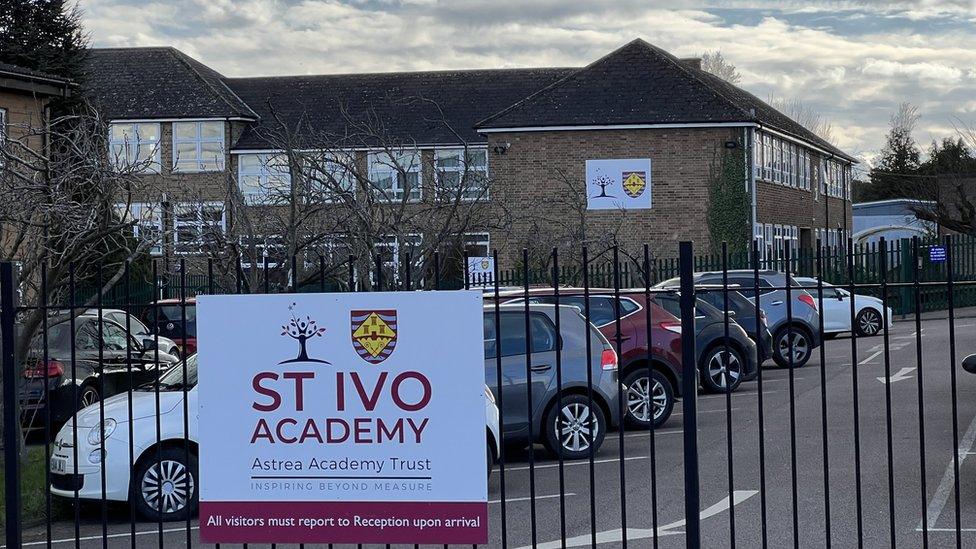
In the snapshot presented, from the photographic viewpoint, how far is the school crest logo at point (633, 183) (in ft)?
131

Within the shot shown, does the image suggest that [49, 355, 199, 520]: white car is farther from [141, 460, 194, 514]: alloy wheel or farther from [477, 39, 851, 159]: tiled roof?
[477, 39, 851, 159]: tiled roof

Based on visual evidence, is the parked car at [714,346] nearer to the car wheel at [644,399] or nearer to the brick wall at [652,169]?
the car wheel at [644,399]

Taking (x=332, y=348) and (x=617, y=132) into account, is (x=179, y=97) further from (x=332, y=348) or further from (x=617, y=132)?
(x=332, y=348)

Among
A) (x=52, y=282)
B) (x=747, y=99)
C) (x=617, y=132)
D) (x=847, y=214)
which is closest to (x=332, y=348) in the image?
(x=52, y=282)

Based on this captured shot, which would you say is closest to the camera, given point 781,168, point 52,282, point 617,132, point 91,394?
point 52,282

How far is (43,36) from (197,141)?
8.40 m

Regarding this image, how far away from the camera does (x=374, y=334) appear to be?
591 cm

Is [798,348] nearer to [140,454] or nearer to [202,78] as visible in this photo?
[140,454]

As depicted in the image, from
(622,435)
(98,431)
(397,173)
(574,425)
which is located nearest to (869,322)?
(397,173)

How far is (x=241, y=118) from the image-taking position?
4444cm

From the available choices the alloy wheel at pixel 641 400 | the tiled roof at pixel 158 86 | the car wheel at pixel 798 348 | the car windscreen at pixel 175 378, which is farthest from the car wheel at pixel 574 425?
the tiled roof at pixel 158 86

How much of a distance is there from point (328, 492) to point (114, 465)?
14.5 feet

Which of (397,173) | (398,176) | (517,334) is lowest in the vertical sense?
(517,334)

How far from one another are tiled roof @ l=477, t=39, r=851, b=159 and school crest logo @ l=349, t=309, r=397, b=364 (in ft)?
112
